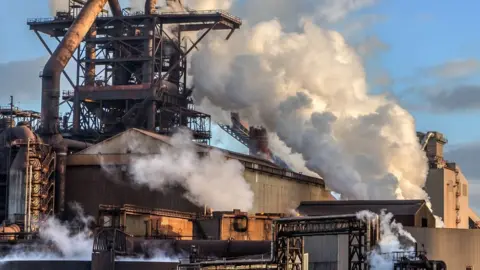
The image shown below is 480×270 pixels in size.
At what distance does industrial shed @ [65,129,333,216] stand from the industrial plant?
0.31ft

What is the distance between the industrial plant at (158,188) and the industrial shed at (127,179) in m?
0.09

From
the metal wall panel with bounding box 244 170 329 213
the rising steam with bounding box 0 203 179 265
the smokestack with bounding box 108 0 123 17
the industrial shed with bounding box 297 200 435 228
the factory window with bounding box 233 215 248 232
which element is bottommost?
the rising steam with bounding box 0 203 179 265

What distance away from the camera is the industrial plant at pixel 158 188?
60906mm

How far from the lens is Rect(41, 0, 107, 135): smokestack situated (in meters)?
83.4

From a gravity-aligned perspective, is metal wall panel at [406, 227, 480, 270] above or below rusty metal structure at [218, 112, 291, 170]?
below

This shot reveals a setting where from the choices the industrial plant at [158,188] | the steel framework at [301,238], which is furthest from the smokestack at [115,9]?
the steel framework at [301,238]

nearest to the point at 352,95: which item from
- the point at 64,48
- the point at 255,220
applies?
the point at 255,220

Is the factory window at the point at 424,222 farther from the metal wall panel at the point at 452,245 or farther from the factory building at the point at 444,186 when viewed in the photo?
the factory building at the point at 444,186

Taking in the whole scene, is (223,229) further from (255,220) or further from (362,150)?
(362,150)

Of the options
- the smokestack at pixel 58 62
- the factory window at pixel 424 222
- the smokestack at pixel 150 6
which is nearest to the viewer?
the factory window at pixel 424 222

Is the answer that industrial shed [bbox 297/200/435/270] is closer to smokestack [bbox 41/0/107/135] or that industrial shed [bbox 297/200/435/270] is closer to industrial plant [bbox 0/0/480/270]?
industrial plant [bbox 0/0/480/270]

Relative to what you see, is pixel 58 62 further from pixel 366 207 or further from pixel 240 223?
pixel 366 207

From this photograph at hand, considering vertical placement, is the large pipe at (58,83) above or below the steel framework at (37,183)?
above

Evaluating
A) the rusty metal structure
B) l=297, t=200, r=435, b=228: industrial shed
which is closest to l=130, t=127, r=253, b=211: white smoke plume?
l=297, t=200, r=435, b=228: industrial shed
